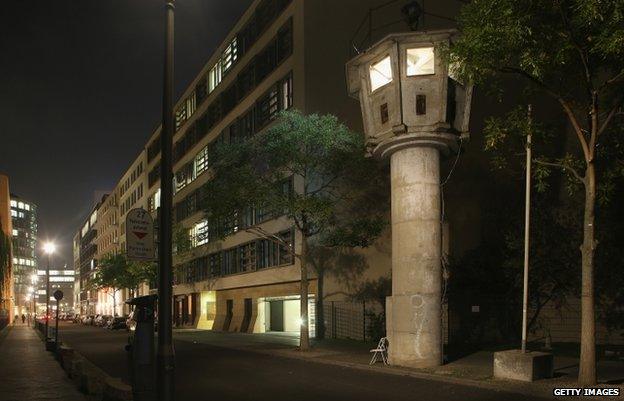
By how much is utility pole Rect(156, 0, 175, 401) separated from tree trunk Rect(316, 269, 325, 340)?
24.2 metres

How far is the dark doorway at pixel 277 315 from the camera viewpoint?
137ft

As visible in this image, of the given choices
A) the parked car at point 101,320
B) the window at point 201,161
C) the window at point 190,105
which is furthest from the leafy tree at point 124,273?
the window at point 190,105

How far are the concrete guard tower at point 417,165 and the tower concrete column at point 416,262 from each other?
0.03m

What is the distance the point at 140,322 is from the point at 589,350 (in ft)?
28.2

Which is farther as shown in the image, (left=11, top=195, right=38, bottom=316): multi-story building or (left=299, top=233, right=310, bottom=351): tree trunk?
(left=11, top=195, right=38, bottom=316): multi-story building

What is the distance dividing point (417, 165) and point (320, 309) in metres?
16.6

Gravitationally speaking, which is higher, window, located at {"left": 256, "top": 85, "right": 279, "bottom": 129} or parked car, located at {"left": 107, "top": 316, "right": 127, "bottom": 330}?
window, located at {"left": 256, "top": 85, "right": 279, "bottom": 129}

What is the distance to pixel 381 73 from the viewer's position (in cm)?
1967

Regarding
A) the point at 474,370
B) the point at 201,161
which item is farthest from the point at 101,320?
the point at 474,370

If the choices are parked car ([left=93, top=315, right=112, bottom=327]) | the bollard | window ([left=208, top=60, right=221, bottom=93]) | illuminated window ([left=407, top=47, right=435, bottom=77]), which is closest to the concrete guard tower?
illuminated window ([left=407, top=47, right=435, bottom=77])

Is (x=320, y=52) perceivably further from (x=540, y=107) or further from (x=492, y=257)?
(x=492, y=257)

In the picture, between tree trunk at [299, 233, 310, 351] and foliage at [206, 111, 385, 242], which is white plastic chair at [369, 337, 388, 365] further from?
foliage at [206, 111, 385, 242]

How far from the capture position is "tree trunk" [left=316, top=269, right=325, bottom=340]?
33250mm

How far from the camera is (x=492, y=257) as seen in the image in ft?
94.0
